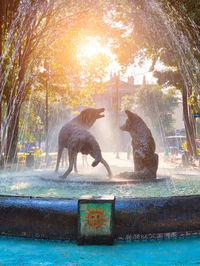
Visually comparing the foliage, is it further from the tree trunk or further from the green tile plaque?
the green tile plaque

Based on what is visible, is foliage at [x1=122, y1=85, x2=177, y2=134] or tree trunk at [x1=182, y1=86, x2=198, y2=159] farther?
foliage at [x1=122, y1=85, x2=177, y2=134]

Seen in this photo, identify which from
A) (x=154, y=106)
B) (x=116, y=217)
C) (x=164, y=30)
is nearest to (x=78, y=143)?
(x=116, y=217)

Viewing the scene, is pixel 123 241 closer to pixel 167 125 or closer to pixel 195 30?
pixel 195 30

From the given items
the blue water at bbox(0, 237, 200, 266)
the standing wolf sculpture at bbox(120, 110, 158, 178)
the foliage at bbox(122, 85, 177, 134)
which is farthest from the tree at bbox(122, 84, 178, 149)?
the blue water at bbox(0, 237, 200, 266)

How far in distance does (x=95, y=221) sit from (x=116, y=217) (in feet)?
1.00

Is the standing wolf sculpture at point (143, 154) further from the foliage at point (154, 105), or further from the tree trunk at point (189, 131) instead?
the foliage at point (154, 105)

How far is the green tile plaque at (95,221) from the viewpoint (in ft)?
11.5

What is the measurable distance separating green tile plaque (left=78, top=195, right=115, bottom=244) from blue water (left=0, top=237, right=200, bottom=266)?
104 millimetres

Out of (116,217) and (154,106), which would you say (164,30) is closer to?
(116,217)

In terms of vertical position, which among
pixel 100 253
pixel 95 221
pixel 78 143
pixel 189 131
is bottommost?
pixel 100 253

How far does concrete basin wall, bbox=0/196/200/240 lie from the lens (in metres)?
3.64

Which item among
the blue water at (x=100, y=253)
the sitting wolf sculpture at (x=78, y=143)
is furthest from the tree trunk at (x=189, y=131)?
the blue water at (x=100, y=253)

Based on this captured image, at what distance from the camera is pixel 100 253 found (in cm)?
330

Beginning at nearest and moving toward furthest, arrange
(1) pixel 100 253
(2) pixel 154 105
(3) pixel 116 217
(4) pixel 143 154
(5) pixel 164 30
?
(1) pixel 100 253
(3) pixel 116 217
(4) pixel 143 154
(5) pixel 164 30
(2) pixel 154 105
